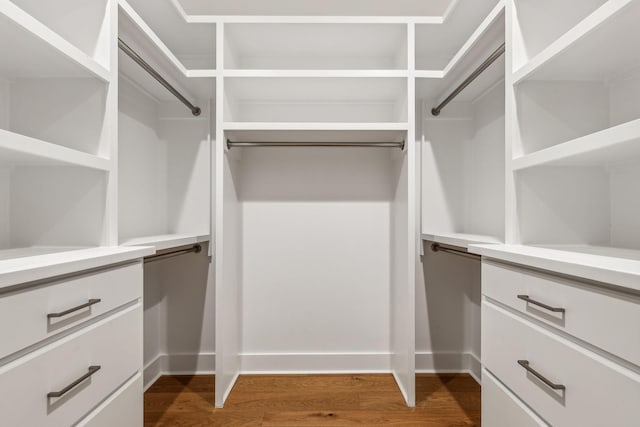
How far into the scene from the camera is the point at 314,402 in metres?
1.72

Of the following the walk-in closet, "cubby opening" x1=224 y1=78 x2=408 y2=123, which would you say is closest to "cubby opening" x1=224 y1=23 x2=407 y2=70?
the walk-in closet

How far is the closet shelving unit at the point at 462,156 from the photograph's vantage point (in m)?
1.83

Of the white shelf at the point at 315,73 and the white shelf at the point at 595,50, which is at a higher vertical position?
the white shelf at the point at 315,73

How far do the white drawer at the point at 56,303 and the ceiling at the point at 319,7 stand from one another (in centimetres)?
144

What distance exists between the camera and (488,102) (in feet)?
6.36

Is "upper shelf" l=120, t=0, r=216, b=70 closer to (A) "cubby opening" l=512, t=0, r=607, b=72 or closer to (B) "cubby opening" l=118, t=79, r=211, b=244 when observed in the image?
(B) "cubby opening" l=118, t=79, r=211, b=244

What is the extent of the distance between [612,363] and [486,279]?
1.69ft

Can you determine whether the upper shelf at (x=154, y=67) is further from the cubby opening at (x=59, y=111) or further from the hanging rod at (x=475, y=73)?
the hanging rod at (x=475, y=73)

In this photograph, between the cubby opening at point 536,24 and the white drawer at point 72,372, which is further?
the cubby opening at point 536,24

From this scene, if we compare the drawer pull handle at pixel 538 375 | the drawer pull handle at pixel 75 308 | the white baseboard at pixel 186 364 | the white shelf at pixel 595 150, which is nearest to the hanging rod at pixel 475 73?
the white shelf at pixel 595 150

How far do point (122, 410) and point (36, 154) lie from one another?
2.52 feet

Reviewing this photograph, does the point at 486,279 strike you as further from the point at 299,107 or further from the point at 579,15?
the point at 299,107

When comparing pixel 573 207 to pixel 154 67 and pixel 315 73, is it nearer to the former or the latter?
pixel 315 73

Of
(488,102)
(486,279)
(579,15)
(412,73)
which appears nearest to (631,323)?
(486,279)
